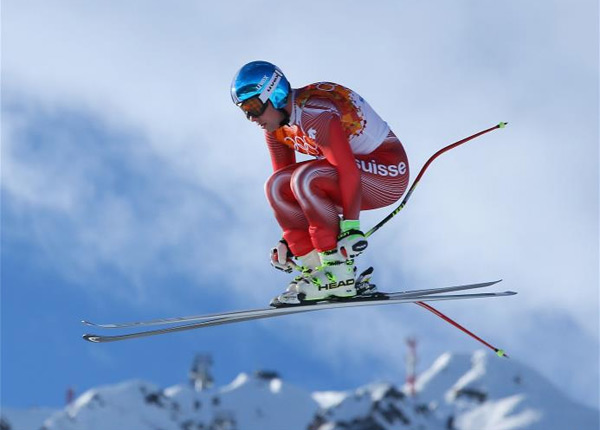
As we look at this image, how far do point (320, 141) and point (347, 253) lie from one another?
1437mm

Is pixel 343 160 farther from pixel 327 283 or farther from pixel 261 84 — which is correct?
pixel 327 283

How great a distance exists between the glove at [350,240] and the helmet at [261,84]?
1702 mm

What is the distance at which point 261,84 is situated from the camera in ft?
51.8

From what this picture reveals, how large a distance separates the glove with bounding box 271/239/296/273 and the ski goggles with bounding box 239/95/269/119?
1952 millimetres

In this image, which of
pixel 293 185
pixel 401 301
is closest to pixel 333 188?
pixel 293 185

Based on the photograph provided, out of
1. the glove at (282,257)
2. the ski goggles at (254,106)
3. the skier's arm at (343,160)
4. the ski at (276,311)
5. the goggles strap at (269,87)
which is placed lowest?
the ski at (276,311)

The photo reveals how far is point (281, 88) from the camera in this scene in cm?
1590

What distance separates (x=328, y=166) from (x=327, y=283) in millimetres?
1470

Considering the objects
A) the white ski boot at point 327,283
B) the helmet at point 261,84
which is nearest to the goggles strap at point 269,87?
the helmet at point 261,84

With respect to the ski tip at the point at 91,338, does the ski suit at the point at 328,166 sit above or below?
above

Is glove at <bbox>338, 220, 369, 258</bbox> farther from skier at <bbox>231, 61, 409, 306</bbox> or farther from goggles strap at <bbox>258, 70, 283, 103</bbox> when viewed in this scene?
goggles strap at <bbox>258, 70, 283, 103</bbox>

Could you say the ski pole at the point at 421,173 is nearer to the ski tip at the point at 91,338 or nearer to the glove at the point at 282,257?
the glove at the point at 282,257

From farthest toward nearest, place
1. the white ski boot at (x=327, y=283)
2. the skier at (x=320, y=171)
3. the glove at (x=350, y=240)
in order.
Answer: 1. the white ski boot at (x=327, y=283)
2. the glove at (x=350, y=240)
3. the skier at (x=320, y=171)

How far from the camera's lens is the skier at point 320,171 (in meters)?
15.9
